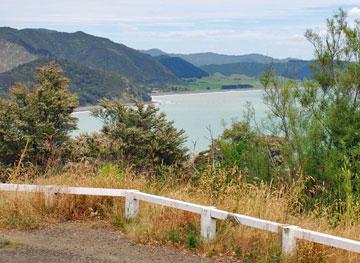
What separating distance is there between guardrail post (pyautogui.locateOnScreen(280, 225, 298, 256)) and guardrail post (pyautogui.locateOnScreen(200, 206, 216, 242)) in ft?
2.94

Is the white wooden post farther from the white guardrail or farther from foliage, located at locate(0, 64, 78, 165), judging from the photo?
foliage, located at locate(0, 64, 78, 165)

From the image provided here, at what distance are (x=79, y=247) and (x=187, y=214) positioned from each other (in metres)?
1.35

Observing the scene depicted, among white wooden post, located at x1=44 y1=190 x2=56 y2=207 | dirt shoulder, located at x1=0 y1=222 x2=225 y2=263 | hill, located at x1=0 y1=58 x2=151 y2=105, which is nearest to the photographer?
dirt shoulder, located at x1=0 y1=222 x2=225 y2=263

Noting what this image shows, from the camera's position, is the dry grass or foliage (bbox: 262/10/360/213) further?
foliage (bbox: 262/10/360/213)

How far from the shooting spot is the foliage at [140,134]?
3500 centimetres

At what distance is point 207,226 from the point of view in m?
6.11

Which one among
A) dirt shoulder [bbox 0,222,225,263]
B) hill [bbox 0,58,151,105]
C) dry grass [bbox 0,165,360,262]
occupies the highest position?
dry grass [bbox 0,165,360,262]

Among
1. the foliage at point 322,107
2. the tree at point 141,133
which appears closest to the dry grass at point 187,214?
the foliage at point 322,107

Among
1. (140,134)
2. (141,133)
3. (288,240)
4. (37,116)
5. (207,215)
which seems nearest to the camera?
(288,240)

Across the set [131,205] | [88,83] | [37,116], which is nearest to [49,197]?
[131,205]

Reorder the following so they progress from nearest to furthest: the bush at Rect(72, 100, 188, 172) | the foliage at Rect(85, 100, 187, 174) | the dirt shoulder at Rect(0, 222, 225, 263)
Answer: the dirt shoulder at Rect(0, 222, 225, 263) → the bush at Rect(72, 100, 188, 172) → the foliage at Rect(85, 100, 187, 174)

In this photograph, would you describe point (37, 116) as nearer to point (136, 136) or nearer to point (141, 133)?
point (136, 136)

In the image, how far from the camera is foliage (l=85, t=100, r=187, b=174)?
35003 mm

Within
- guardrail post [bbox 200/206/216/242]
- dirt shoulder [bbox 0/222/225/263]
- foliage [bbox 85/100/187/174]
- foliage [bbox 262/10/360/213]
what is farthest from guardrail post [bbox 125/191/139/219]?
foliage [bbox 85/100/187/174]
